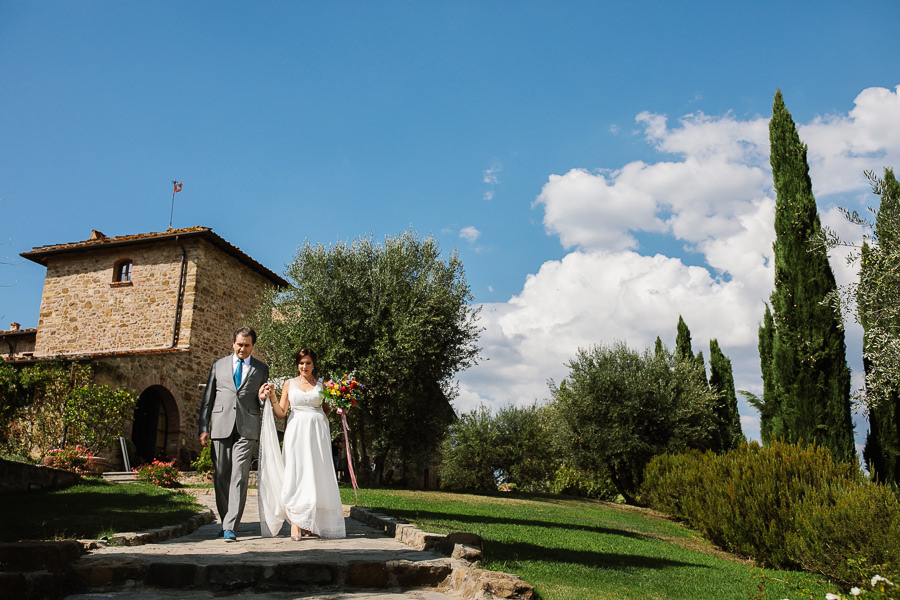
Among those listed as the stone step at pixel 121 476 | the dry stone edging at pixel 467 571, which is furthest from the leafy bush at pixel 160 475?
the dry stone edging at pixel 467 571

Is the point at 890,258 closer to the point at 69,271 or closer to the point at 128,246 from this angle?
the point at 128,246

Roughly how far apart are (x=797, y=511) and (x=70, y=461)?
13.8m

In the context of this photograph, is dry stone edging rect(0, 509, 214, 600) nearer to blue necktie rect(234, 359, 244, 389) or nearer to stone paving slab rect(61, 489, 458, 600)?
stone paving slab rect(61, 489, 458, 600)

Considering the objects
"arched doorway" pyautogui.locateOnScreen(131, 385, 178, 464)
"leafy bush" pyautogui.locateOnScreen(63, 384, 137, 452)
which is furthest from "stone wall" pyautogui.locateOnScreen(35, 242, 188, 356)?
"leafy bush" pyautogui.locateOnScreen(63, 384, 137, 452)

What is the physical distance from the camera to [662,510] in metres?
19.1

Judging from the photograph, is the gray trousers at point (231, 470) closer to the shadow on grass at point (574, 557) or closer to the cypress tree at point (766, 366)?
the shadow on grass at point (574, 557)

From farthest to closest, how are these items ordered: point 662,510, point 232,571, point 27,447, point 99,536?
1. point 662,510
2. point 27,447
3. point 99,536
4. point 232,571

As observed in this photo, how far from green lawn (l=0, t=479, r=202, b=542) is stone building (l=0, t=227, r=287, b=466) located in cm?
782

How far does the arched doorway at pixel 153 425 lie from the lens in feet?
61.6

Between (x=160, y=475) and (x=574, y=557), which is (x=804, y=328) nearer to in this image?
(x=574, y=557)

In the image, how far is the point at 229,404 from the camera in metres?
6.84

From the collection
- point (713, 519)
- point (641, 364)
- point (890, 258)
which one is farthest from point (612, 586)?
point (641, 364)

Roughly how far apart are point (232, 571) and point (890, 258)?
41.0 feet

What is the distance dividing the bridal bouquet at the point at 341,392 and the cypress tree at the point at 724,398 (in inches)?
852
